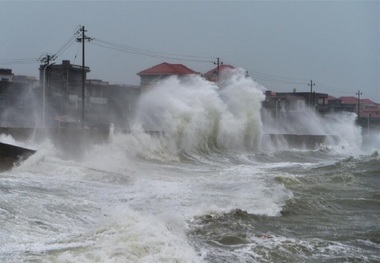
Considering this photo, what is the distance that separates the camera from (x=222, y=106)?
33.0 metres

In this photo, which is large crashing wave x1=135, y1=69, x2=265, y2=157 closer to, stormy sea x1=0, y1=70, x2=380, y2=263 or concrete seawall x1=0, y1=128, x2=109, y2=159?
stormy sea x1=0, y1=70, x2=380, y2=263

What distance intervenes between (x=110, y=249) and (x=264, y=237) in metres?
3.10

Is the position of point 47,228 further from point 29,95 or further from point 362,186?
point 29,95

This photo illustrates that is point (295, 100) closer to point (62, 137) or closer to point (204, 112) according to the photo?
point (204, 112)

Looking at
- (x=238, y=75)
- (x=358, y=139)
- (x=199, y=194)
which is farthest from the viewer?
(x=358, y=139)

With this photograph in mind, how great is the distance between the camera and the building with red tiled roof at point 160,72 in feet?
178

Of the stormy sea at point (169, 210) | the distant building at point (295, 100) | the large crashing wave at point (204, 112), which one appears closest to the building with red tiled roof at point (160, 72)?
the distant building at point (295, 100)

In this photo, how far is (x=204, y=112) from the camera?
30812 millimetres

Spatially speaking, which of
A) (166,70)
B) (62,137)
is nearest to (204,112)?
(62,137)

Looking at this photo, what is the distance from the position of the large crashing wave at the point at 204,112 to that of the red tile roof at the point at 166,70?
57.2 feet

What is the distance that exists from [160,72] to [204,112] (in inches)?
988

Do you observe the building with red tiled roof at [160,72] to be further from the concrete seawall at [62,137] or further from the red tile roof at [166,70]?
the concrete seawall at [62,137]

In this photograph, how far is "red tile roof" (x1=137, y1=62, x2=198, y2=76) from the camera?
54.7 metres

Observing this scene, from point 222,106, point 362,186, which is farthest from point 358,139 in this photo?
point 362,186
